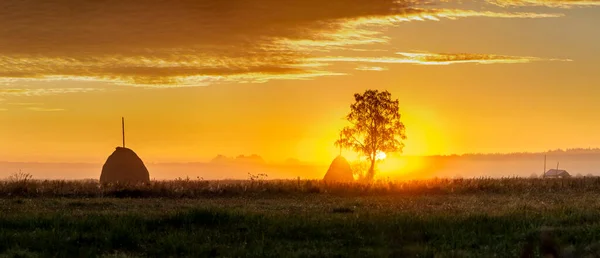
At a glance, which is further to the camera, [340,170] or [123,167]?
[340,170]

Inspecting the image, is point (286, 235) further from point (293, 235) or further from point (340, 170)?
point (340, 170)

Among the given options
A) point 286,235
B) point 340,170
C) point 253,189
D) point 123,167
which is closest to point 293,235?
point 286,235

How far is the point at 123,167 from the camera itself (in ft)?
282

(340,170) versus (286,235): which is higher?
(340,170)

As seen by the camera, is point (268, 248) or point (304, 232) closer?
point (268, 248)

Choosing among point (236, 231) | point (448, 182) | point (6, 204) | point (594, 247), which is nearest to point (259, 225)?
point (236, 231)

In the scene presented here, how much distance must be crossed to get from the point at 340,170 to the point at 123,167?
1125 inches

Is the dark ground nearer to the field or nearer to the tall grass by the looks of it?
the field

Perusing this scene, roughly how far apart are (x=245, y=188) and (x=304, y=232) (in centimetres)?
2226

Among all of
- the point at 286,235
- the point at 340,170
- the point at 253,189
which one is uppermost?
the point at 340,170

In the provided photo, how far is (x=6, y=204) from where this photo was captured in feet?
103

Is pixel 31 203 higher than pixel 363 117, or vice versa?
pixel 363 117

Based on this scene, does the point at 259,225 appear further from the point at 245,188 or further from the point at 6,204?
the point at 245,188

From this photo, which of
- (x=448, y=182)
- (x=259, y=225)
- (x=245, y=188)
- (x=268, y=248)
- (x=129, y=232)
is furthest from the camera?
(x=448, y=182)
